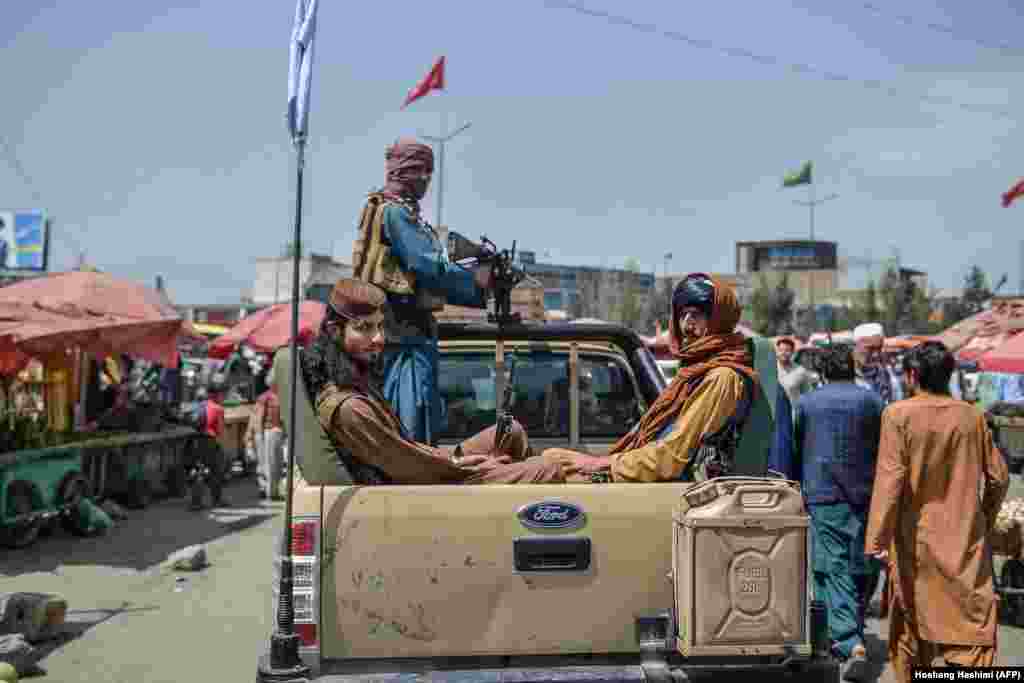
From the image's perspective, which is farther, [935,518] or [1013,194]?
[1013,194]

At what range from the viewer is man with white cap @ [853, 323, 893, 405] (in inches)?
383

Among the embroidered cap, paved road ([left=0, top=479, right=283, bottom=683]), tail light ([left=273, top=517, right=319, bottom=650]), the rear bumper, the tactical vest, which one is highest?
the tactical vest

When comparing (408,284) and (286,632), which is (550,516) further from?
(408,284)

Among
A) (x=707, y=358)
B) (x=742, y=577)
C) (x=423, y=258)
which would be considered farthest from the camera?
(x=423, y=258)

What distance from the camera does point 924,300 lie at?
154 feet

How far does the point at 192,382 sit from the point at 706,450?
24542 mm

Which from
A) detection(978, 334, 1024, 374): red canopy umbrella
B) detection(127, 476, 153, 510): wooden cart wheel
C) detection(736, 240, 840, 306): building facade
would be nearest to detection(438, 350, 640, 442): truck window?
detection(978, 334, 1024, 374): red canopy umbrella

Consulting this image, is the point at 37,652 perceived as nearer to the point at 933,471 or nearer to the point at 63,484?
the point at 63,484

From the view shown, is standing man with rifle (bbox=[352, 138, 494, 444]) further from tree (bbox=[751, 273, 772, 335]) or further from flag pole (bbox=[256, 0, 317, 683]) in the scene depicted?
tree (bbox=[751, 273, 772, 335])

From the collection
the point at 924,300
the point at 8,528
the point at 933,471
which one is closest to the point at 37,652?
the point at 8,528

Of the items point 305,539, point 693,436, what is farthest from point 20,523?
point 693,436

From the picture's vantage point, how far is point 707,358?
411 cm

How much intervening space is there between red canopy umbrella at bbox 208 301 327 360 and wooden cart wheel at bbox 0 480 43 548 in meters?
7.52

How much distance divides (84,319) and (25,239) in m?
27.9
